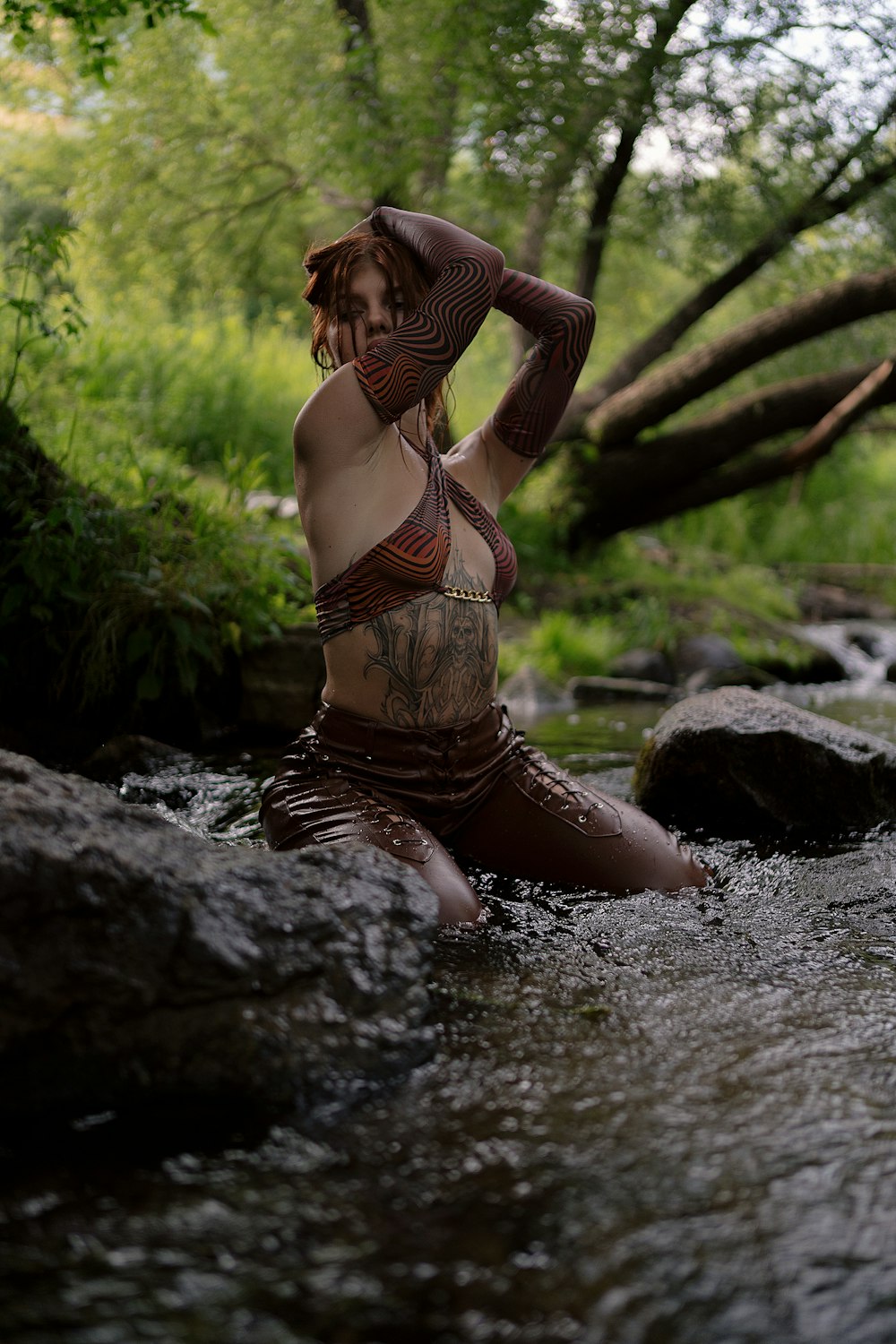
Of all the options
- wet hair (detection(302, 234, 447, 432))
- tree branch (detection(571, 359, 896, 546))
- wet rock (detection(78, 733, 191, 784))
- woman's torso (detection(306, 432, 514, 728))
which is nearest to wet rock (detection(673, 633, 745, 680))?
tree branch (detection(571, 359, 896, 546))

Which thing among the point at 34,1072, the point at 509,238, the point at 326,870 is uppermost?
the point at 509,238

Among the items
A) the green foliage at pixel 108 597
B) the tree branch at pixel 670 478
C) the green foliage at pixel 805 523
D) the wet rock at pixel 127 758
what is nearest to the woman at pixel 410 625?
the wet rock at pixel 127 758

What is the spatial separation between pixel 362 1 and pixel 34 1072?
9733 mm

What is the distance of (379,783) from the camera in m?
2.92

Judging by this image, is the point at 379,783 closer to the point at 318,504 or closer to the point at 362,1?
the point at 318,504

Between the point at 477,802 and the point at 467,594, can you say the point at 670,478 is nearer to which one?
the point at 467,594

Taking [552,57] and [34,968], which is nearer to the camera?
[34,968]

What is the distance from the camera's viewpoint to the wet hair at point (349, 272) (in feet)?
9.60

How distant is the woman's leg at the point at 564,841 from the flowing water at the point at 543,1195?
0.58m

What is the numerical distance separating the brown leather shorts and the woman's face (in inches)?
39.2

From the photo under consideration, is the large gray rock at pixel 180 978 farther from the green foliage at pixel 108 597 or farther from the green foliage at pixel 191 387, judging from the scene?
the green foliage at pixel 191 387

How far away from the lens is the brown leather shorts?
9.58 ft

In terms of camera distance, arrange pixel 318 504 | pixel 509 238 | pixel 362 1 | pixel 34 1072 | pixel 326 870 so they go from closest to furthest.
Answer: pixel 34 1072
pixel 326 870
pixel 318 504
pixel 362 1
pixel 509 238

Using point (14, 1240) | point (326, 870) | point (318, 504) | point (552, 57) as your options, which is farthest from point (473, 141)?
point (14, 1240)
